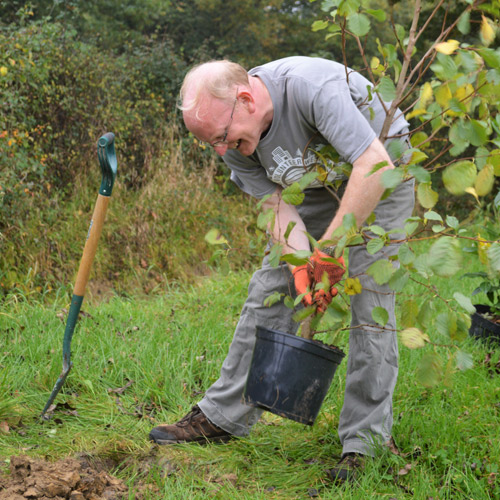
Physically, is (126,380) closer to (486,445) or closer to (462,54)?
(486,445)

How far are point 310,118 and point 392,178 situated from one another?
57 cm

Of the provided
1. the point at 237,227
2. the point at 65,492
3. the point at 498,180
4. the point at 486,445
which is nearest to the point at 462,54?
the point at 486,445

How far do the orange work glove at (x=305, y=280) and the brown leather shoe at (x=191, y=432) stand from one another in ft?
2.75

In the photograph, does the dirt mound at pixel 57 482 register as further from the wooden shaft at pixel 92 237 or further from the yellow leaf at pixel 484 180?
the yellow leaf at pixel 484 180

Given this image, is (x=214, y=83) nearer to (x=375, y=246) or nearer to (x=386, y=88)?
(x=386, y=88)

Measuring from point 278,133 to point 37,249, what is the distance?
3.19 m

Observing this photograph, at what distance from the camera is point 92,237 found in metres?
2.65

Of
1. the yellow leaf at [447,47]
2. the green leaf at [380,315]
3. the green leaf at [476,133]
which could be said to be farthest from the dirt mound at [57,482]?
the yellow leaf at [447,47]

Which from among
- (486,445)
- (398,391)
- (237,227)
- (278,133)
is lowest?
(237,227)

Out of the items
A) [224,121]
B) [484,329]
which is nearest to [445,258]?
[224,121]

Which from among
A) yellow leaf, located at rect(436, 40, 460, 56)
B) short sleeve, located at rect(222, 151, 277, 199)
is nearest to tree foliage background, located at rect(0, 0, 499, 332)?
short sleeve, located at rect(222, 151, 277, 199)

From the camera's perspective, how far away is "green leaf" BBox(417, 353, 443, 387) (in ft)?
5.73

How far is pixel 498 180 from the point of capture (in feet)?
30.3

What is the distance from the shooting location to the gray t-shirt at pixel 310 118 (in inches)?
78.6
